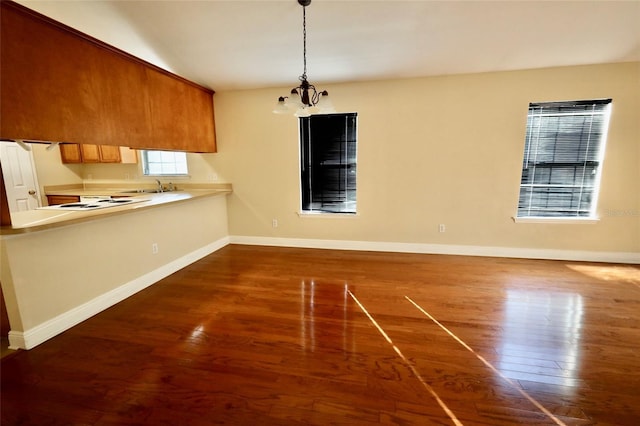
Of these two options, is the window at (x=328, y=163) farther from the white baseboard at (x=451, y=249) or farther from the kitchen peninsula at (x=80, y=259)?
the kitchen peninsula at (x=80, y=259)

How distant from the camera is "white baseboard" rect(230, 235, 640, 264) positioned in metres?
3.64

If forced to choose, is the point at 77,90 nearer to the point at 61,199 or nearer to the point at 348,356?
the point at 61,199

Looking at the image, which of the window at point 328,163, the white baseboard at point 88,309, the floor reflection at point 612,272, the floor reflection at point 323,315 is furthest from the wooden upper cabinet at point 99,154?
the floor reflection at point 612,272

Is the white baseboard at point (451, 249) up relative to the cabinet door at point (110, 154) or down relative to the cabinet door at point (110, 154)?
down

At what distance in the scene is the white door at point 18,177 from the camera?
4.17 m

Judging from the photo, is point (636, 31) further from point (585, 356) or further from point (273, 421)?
point (273, 421)

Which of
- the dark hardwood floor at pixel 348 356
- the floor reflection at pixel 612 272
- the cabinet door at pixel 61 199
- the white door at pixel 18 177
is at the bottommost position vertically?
the dark hardwood floor at pixel 348 356

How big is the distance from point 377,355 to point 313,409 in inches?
24.0

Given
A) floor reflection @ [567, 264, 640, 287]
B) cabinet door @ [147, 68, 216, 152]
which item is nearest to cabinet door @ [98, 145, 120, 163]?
cabinet door @ [147, 68, 216, 152]

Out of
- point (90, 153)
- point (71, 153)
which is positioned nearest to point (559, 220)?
point (90, 153)

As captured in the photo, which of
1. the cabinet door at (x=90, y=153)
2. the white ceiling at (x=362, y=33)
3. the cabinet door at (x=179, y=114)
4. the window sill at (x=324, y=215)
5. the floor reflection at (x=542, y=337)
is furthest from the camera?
the cabinet door at (x=90, y=153)

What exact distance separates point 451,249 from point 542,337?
6.42 feet

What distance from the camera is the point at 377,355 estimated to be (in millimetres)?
1966

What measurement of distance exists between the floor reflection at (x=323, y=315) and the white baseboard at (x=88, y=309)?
1683 mm
